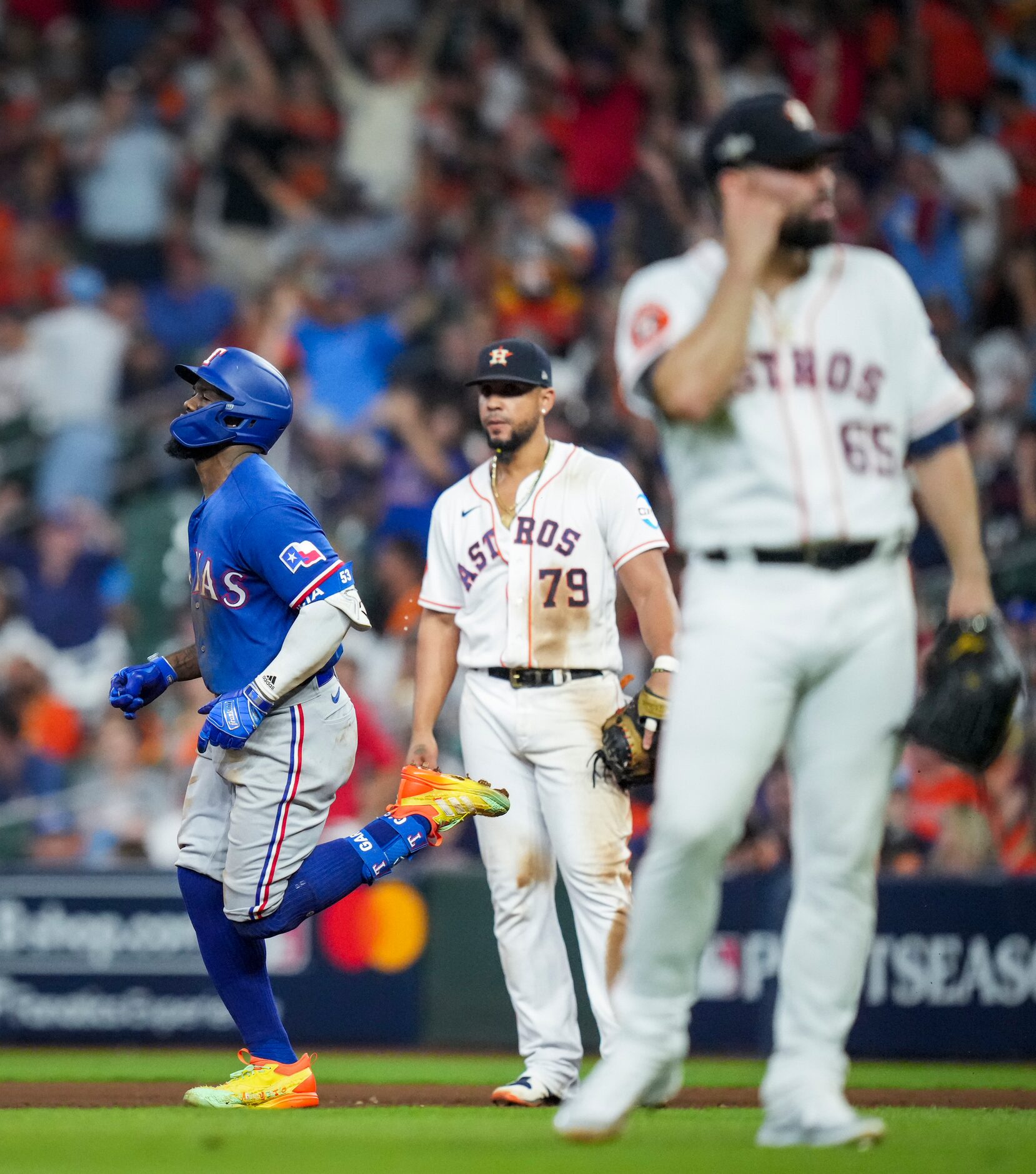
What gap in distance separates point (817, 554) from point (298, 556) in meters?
2.03

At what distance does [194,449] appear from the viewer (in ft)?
18.9

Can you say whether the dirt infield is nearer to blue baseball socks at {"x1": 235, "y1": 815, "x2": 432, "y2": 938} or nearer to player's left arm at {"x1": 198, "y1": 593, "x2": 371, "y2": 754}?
blue baseball socks at {"x1": 235, "y1": 815, "x2": 432, "y2": 938}

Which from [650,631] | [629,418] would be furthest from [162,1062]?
[629,418]

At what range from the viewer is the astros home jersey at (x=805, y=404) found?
157 inches

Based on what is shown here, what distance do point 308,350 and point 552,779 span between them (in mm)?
7369

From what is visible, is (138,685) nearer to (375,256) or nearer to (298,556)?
(298,556)

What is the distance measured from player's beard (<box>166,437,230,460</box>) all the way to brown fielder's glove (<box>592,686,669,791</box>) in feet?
5.04

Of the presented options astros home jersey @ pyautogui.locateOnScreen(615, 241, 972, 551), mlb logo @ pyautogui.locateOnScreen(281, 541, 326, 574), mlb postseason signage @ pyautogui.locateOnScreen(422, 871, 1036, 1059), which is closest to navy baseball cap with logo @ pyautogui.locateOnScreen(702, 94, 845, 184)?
astros home jersey @ pyautogui.locateOnScreen(615, 241, 972, 551)

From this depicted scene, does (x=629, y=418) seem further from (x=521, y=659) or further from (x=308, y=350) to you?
(x=521, y=659)

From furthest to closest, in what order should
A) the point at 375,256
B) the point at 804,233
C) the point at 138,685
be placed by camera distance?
the point at 375,256
the point at 138,685
the point at 804,233

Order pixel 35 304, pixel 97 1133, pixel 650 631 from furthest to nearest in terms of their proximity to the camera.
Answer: pixel 35 304 < pixel 650 631 < pixel 97 1133

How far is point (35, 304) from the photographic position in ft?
44.9

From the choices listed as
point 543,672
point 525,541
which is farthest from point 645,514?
point 543,672

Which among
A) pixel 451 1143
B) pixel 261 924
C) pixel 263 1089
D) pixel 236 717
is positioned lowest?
pixel 263 1089
